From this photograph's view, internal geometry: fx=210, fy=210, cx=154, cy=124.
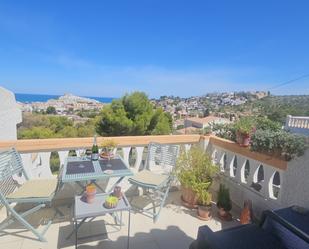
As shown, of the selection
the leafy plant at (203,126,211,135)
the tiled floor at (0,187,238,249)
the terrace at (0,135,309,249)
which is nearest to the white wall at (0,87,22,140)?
the terrace at (0,135,309,249)

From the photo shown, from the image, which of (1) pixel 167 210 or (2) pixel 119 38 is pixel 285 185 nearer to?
(1) pixel 167 210

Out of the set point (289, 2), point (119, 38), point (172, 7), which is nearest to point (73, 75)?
point (119, 38)

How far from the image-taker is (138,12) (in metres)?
10.4

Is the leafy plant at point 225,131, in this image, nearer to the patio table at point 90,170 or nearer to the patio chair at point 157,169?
the patio chair at point 157,169

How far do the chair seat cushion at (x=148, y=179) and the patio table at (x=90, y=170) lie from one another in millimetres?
283

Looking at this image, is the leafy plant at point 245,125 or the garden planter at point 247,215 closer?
the garden planter at point 247,215

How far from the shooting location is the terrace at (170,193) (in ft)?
7.29

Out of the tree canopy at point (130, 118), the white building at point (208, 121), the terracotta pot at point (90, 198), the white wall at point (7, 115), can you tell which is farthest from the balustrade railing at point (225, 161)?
the tree canopy at point (130, 118)

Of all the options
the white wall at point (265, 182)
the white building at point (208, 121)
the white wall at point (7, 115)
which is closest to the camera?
the white wall at point (265, 182)

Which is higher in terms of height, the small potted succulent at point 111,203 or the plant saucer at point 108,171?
the plant saucer at point 108,171

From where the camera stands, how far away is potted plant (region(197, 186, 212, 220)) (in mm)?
2771

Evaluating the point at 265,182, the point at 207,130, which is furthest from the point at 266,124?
the point at 207,130

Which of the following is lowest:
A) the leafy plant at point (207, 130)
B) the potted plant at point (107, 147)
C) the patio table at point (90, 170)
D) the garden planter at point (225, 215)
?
the garden planter at point (225, 215)

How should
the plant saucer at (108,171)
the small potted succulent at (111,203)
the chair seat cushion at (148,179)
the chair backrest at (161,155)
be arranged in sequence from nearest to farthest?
1. the small potted succulent at (111,203)
2. the plant saucer at (108,171)
3. the chair seat cushion at (148,179)
4. the chair backrest at (161,155)
